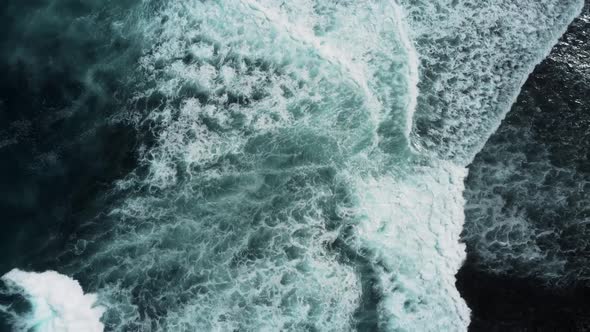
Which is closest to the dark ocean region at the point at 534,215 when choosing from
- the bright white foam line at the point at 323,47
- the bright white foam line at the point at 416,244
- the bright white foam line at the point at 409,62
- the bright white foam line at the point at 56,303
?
the bright white foam line at the point at 416,244

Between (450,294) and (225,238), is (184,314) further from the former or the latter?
(450,294)

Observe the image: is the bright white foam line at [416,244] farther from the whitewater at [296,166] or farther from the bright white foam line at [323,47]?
the bright white foam line at [323,47]

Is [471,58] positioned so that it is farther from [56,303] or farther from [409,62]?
[56,303]

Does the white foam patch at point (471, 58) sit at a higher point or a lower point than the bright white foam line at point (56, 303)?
higher

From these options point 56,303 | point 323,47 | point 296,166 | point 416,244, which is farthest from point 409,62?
point 56,303

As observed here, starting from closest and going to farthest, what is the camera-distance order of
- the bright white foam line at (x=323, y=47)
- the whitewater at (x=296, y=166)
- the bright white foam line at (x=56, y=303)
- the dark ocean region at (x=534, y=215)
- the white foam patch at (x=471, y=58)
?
the bright white foam line at (x=56, y=303) → the whitewater at (x=296, y=166) → the dark ocean region at (x=534, y=215) → the white foam patch at (x=471, y=58) → the bright white foam line at (x=323, y=47)

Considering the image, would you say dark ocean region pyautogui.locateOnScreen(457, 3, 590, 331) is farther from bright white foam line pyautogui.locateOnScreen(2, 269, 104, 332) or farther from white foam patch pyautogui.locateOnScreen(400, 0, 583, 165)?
bright white foam line pyautogui.locateOnScreen(2, 269, 104, 332)

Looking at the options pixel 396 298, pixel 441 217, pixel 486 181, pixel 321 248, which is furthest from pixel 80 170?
pixel 486 181

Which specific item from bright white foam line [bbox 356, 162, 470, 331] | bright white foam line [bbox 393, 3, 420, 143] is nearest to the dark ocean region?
bright white foam line [bbox 356, 162, 470, 331]
